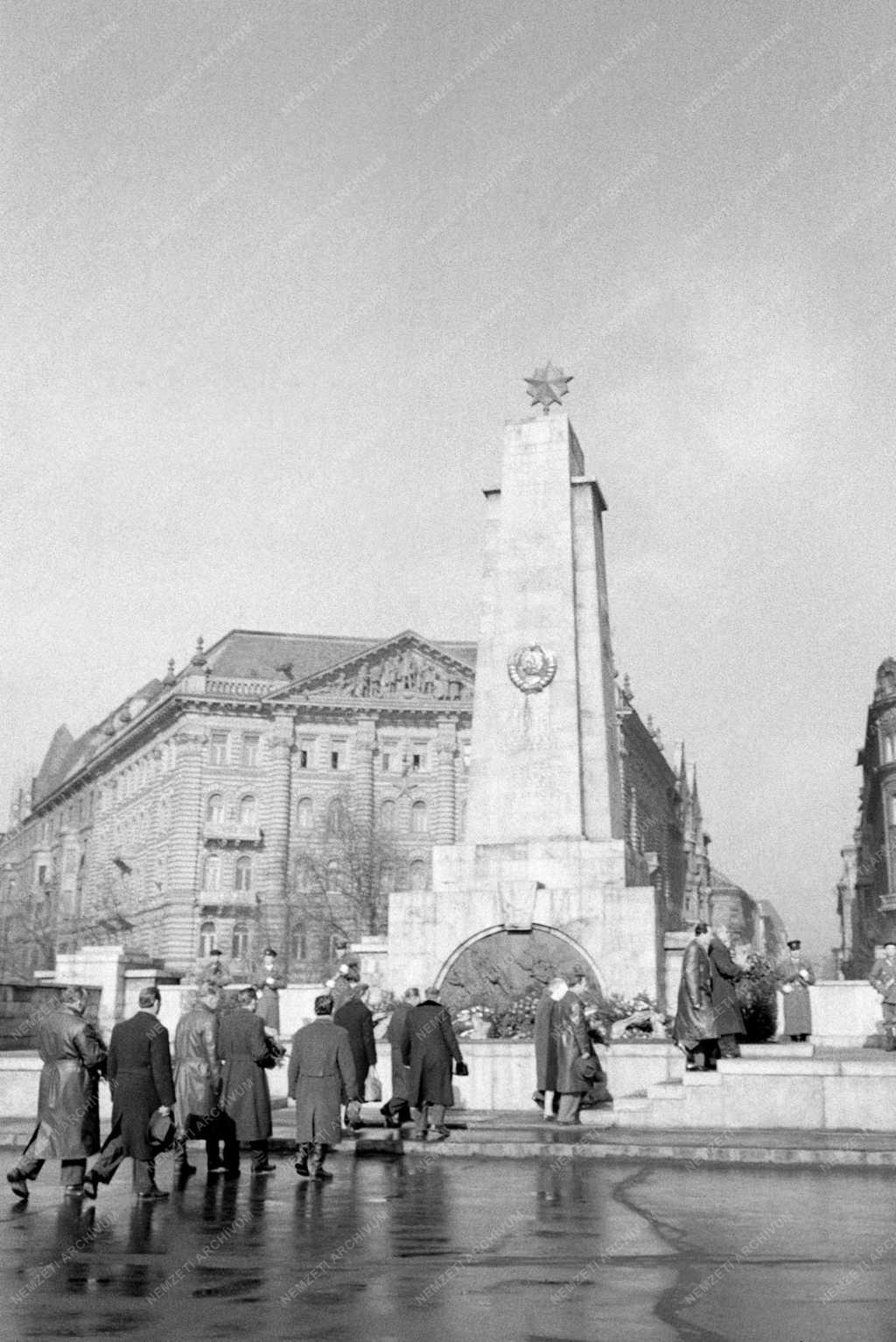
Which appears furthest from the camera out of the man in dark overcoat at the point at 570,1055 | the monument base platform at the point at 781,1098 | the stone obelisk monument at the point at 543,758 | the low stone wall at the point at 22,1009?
the low stone wall at the point at 22,1009

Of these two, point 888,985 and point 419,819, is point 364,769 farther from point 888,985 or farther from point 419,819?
point 888,985

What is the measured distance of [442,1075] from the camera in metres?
14.8

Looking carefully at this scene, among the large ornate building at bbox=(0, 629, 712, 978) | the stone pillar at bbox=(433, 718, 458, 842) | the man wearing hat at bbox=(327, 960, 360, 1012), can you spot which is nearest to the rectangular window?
the large ornate building at bbox=(0, 629, 712, 978)

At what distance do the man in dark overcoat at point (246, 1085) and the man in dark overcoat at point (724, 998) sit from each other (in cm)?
514

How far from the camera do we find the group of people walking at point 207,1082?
10.9m

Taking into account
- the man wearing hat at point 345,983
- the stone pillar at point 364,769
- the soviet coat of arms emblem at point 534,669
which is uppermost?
the stone pillar at point 364,769

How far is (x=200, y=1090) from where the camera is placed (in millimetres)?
12461

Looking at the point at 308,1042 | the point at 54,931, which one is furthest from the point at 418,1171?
the point at 54,931

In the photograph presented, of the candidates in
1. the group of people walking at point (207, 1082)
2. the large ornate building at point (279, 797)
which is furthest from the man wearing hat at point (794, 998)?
the large ornate building at point (279, 797)

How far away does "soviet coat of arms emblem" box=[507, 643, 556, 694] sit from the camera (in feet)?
74.1

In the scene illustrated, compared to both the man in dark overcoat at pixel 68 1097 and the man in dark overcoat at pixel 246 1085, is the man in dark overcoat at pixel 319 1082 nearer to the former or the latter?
the man in dark overcoat at pixel 246 1085

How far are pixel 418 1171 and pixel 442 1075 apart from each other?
88.8 inches

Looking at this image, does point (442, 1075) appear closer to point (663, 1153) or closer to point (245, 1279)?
point (663, 1153)

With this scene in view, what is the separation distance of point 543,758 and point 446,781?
57192 millimetres
